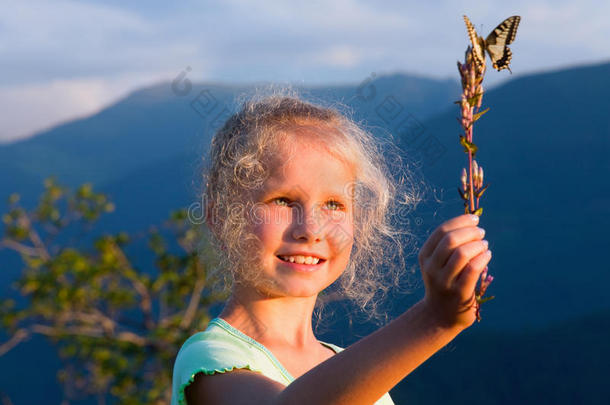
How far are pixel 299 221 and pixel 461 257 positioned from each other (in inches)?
29.4

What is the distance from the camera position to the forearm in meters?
1.13

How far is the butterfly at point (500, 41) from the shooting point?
110 cm

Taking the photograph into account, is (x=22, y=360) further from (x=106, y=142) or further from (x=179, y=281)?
(x=179, y=281)

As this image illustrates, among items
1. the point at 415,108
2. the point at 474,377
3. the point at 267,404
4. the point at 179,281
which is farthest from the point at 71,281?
the point at 415,108

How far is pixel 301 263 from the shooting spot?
1782 millimetres

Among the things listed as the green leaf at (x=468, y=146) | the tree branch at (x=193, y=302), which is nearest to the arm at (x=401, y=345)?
the green leaf at (x=468, y=146)

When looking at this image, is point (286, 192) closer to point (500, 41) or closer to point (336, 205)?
point (336, 205)

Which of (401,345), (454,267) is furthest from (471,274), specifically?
(401,345)

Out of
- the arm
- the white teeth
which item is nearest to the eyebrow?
the white teeth

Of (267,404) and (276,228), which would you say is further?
(276,228)

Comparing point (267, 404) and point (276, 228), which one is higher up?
point (276, 228)

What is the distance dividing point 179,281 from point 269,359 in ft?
20.3

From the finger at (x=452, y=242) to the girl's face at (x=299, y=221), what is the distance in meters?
0.69

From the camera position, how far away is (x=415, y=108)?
22.2 metres
